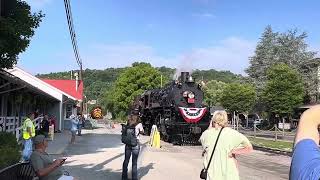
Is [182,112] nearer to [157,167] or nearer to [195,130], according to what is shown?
[195,130]

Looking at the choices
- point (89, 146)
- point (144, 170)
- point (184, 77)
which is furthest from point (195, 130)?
point (144, 170)

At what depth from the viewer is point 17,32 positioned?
14.8 metres

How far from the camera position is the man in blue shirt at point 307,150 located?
2.10 m

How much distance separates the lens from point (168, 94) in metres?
31.3

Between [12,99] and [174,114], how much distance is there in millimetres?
8855

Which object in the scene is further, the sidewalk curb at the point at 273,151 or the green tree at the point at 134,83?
the green tree at the point at 134,83

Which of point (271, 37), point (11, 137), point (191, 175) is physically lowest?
point (191, 175)

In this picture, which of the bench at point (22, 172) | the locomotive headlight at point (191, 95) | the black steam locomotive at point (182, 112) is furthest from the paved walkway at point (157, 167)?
the locomotive headlight at point (191, 95)

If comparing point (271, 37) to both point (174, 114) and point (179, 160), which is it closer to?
point (174, 114)

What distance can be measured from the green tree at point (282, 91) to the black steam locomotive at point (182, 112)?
1987 centimetres

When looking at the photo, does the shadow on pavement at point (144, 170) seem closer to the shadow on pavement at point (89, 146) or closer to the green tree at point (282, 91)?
the shadow on pavement at point (89, 146)

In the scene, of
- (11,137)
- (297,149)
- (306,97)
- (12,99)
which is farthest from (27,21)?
(306,97)

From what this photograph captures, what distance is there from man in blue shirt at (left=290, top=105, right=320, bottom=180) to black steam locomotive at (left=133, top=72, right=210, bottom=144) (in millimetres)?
26279

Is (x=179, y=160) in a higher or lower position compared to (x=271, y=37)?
lower
